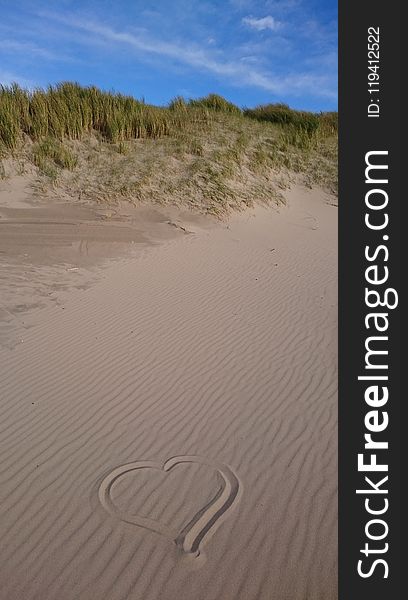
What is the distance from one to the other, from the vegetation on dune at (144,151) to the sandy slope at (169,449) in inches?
243

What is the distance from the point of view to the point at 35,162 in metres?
12.5

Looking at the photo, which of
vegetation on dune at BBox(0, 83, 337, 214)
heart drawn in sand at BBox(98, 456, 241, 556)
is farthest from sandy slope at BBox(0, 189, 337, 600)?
vegetation on dune at BBox(0, 83, 337, 214)

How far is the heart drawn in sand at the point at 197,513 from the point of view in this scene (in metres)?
2.93

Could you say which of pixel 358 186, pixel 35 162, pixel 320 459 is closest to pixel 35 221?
pixel 35 162

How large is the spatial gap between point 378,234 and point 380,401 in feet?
8.82

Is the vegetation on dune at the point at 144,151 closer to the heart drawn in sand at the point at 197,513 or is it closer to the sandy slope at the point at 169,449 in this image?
the sandy slope at the point at 169,449

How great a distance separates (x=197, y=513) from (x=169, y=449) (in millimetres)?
749

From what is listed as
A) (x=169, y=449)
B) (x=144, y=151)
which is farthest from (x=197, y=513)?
→ (x=144, y=151)

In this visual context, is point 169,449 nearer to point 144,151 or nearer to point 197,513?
point 197,513

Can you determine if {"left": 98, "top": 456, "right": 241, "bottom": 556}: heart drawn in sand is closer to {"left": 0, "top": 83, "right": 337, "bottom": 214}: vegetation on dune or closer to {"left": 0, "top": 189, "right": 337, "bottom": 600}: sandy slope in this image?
{"left": 0, "top": 189, "right": 337, "bottom": 600}: sandy slope

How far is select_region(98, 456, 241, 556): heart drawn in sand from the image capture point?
2928 mm

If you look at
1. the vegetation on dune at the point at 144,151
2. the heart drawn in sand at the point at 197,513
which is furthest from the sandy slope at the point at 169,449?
the vegetation on dune at the point at 144,151

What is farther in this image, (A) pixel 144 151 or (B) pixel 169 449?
(A) pixel 144 151

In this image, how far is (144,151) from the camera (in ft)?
46.6
